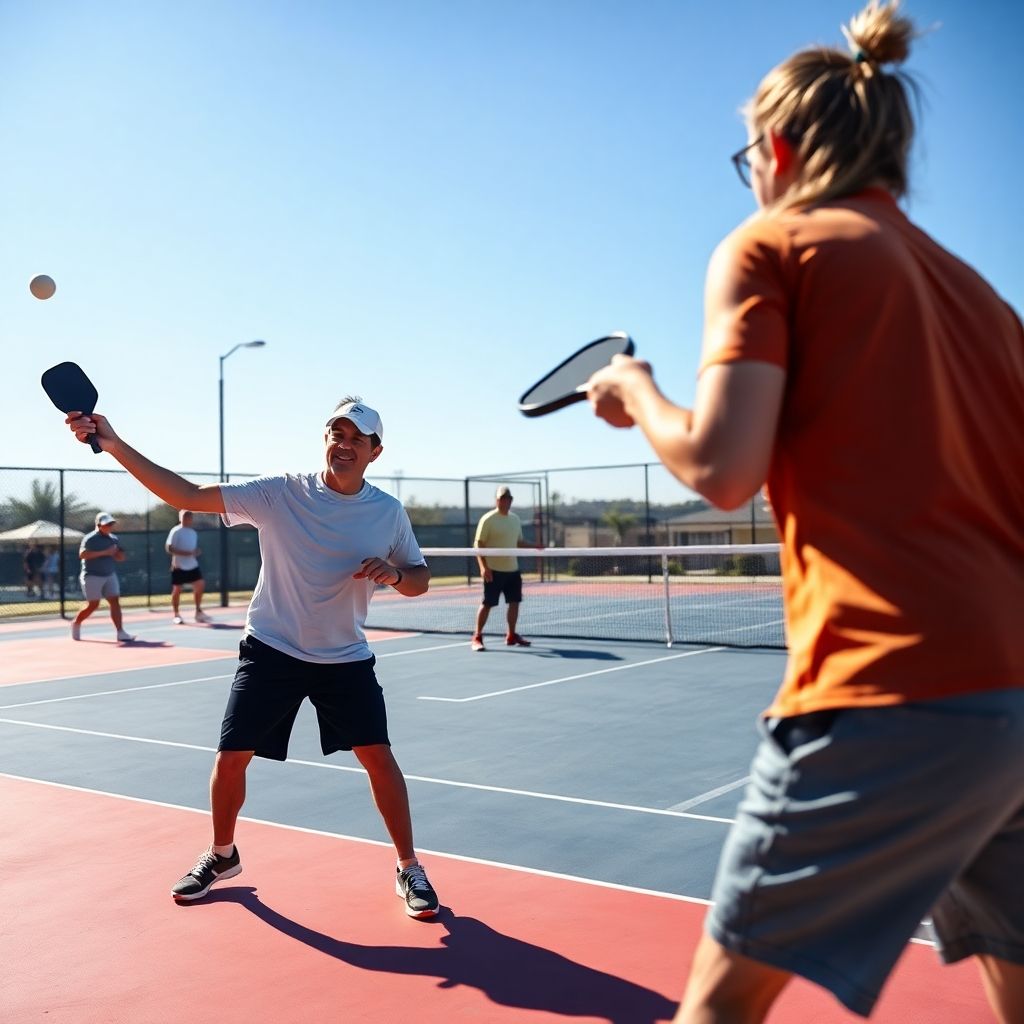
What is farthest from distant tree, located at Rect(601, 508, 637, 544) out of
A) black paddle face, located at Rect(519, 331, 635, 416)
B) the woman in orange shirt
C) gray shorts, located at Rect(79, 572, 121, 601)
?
the woman in orange shirt

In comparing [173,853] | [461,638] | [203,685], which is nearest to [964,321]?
[173,853]

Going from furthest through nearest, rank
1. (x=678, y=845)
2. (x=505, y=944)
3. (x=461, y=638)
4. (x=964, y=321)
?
(x=461, y=638) → (x=678, y=845) → (x=505, y=944) → (x=964, y=321)

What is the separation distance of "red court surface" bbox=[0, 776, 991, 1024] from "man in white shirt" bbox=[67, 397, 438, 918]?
0.87ft

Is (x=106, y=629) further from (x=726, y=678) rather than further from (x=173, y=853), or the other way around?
(x=173, y=853)

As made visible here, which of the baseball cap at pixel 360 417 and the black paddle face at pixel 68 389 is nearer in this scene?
the black paddle face at pixel 68 389

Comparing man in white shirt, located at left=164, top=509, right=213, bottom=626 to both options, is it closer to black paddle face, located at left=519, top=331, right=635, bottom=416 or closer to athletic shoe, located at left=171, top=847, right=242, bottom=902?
athletic shoe, located at left=171, top=847, right=242, bottom=902

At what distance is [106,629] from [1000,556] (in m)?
17.9

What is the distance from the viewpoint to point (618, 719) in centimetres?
834

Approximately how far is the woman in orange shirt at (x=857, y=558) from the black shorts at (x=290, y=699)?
281 cm

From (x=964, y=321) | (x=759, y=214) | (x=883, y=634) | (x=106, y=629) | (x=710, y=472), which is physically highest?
(x=759, y=214)

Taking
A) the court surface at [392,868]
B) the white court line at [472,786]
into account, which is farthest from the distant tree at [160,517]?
the white court line at [472,786]

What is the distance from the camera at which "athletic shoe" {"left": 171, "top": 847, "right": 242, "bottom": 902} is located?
14.2ft

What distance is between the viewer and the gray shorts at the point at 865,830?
1.52 meters

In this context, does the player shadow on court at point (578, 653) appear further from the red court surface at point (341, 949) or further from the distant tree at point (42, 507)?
the distant tree at point (42, 507)
